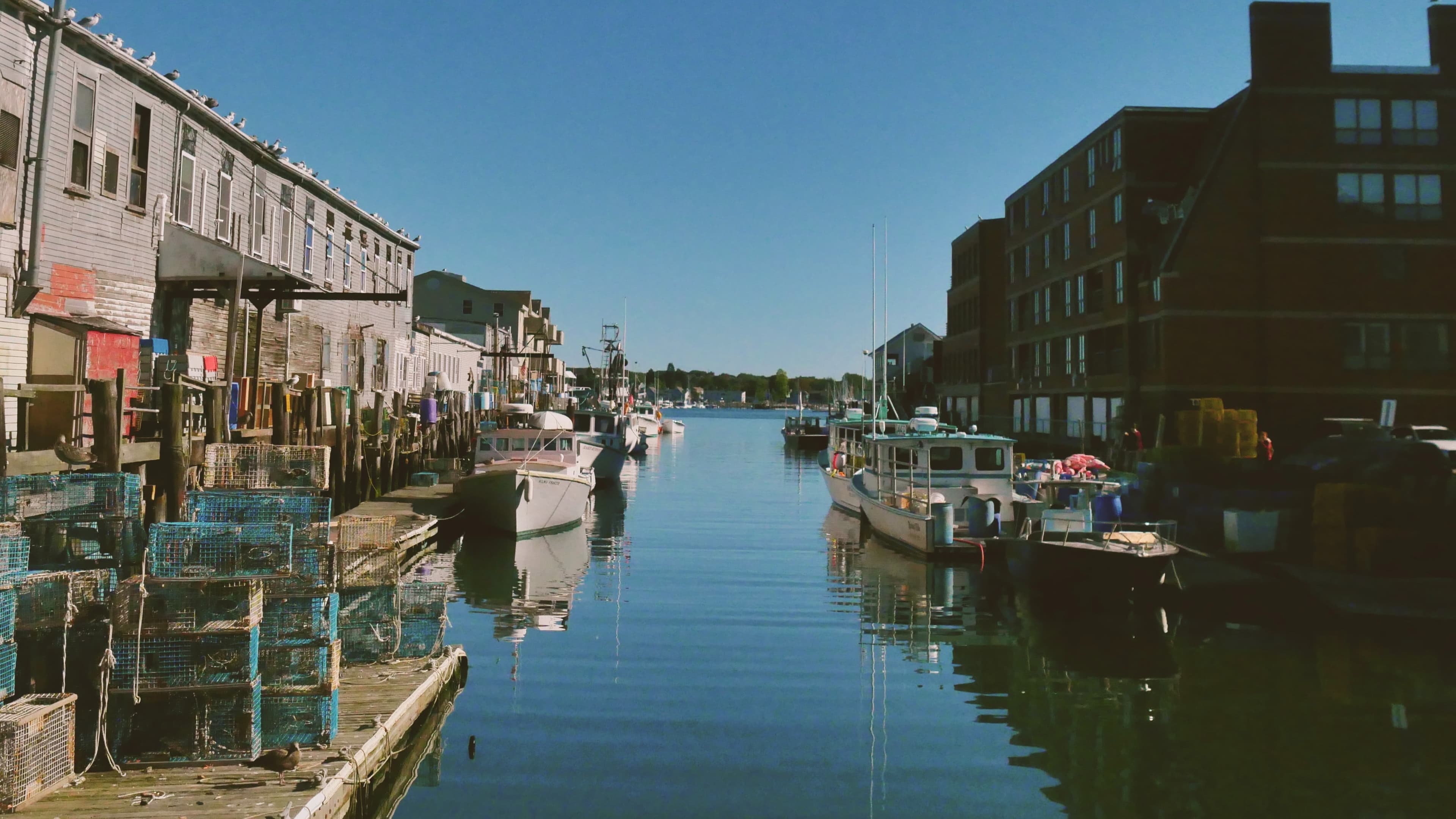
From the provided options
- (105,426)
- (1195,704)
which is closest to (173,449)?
(105,426)

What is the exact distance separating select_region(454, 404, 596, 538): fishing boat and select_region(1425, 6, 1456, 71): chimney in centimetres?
3786

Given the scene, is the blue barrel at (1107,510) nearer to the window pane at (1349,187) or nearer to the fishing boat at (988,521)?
the fishing boat at (988,521)

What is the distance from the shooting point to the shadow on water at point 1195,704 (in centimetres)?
943

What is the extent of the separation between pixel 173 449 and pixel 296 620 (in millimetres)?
6295

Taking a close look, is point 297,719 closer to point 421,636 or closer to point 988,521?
point 421,636

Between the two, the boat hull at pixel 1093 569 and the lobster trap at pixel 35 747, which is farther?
the boat hull at pixel 1093 569

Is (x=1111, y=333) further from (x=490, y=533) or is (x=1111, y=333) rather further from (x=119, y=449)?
(x=119, y=449)

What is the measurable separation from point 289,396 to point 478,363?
30766 millimetres

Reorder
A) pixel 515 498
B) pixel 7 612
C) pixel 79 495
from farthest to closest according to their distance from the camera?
pixel 515 498, pixel 79 495, pixel 7 612

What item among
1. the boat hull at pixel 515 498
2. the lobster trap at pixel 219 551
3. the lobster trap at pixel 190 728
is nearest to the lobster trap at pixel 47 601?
the lobster trap at pixel 219 551

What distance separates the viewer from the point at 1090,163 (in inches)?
1855

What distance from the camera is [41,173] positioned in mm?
15805

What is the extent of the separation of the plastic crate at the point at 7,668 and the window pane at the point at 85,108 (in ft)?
46.2

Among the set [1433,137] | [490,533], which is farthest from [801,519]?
[1433,137]
